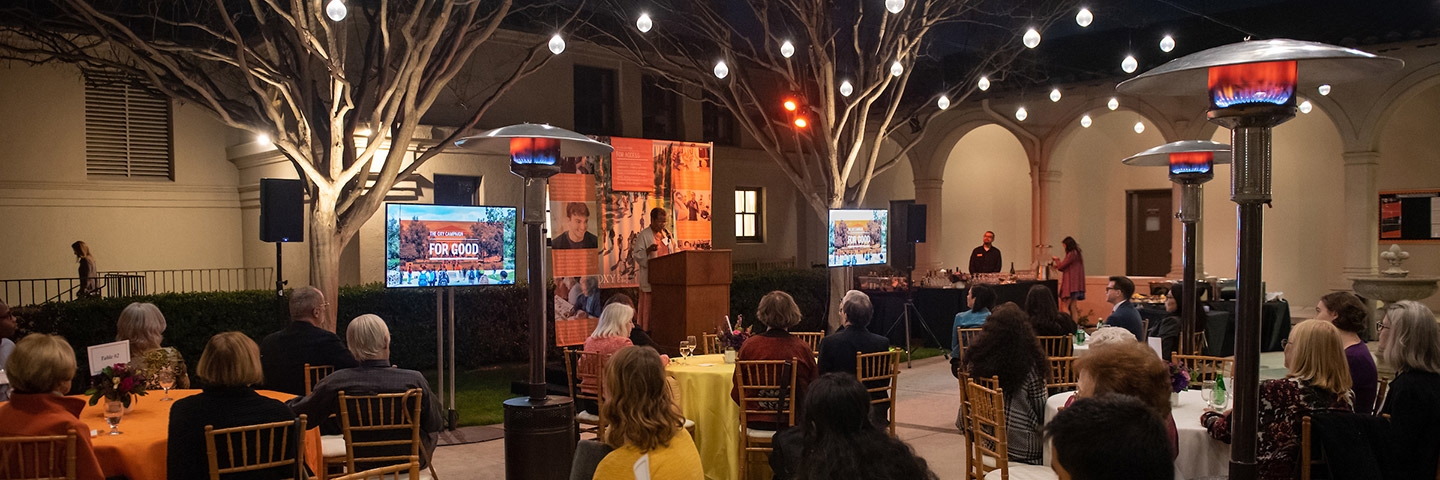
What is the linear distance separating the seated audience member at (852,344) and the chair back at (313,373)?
2862mm

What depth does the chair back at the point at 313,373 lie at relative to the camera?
5570 millimetres

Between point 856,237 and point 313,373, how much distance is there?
24.5 feet

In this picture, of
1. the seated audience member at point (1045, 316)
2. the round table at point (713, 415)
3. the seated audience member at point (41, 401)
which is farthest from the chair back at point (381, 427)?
the seated audience member at point (1045, 316)

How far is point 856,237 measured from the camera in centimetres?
1211

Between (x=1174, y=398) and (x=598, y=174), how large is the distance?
382 inches

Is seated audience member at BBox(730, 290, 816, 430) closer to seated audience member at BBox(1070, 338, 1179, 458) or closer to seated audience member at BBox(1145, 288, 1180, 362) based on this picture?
seated audience member at BBox(1070, 338, 1179, 458)

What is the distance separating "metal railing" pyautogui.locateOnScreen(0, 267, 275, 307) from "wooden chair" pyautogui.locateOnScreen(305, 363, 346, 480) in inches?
345

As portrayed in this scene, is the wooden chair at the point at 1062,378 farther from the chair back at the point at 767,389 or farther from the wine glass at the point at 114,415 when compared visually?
the wine glass at the point at 114,415

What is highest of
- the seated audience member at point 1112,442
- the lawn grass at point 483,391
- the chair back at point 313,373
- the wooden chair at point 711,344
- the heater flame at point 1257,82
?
the heater flame at point 1257,82

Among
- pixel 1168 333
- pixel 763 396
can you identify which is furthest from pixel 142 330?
pixel 1168 333

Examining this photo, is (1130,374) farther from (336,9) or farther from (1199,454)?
(336,9)

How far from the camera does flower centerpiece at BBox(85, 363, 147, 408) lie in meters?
4.49

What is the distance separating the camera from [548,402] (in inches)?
219

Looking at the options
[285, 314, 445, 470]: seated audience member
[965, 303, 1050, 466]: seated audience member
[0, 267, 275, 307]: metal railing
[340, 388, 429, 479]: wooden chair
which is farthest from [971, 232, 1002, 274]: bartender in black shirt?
[340, 388, 429, 479]: wooden chair
